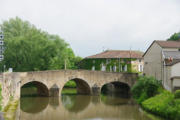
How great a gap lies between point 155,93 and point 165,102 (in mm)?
6167

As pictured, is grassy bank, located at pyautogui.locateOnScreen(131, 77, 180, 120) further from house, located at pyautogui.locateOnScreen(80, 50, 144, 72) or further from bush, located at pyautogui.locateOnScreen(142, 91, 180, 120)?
house, located at pyautogui.locateOnScreen(80, 50, 144, 72)

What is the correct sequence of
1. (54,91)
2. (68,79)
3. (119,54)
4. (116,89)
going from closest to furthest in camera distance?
(54,91) → (68,79) → (116,89) → (119,54)

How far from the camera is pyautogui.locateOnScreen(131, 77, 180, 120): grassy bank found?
1920 centimetres

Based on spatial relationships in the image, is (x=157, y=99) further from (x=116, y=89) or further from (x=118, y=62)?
(x=118, y=62)

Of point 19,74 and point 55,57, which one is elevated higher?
point 55,57

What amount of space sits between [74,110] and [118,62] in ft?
64.1

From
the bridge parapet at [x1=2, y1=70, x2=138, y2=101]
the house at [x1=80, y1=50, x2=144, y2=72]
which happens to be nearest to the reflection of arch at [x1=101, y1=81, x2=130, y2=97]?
the house at [x1=80, y1=50, x2=144, y2=72]

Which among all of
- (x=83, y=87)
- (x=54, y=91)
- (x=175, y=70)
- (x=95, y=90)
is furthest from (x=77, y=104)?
(x=175, y=70)

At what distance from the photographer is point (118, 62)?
43.5m

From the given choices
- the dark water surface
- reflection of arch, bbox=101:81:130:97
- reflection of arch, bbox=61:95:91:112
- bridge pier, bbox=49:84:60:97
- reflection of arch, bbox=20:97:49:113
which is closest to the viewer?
the dark water surface

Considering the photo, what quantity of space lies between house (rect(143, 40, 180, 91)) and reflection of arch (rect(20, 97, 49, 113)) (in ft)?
42.6

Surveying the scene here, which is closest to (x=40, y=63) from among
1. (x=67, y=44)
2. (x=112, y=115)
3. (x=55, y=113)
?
(x=67, y=44)

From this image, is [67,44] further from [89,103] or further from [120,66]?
[89,103]

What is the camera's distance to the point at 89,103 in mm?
29906
